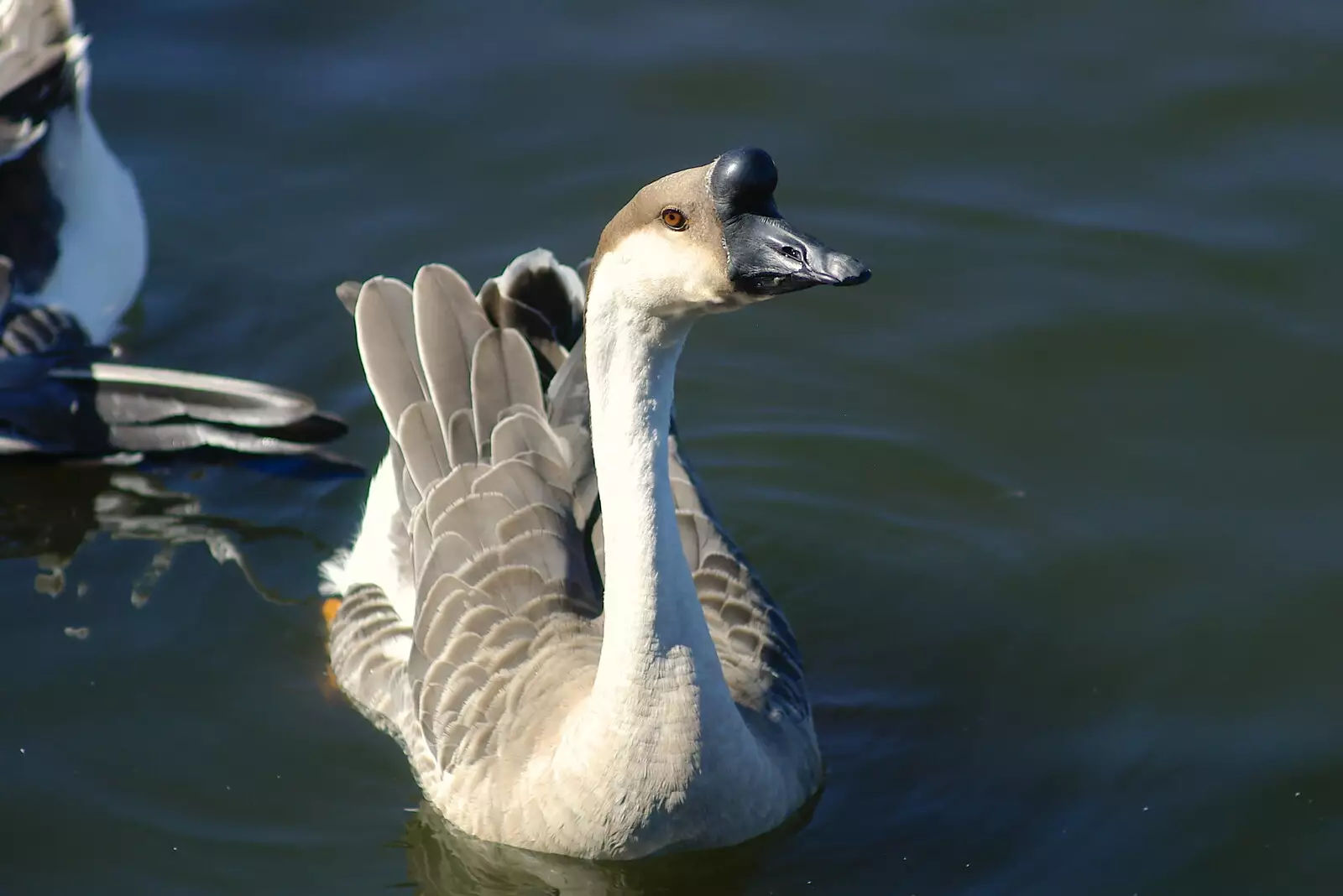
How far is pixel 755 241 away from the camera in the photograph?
3957mm

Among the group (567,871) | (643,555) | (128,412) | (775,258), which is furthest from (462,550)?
(128,412)

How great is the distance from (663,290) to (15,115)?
192 inches

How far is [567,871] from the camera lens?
5.39 meters

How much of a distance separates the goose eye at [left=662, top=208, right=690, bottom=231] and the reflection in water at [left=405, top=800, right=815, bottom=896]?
2.16m

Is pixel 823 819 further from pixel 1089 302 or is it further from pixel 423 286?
pixel 1089 302

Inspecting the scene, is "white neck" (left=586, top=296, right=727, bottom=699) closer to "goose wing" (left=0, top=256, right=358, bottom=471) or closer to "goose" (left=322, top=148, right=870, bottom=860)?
"goose" (left=322, top=148, right=870, bottom=860)

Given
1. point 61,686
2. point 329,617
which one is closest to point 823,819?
point 329,617

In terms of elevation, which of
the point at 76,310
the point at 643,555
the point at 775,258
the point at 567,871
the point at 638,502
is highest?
the point at 775,258

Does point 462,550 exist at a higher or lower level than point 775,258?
lower

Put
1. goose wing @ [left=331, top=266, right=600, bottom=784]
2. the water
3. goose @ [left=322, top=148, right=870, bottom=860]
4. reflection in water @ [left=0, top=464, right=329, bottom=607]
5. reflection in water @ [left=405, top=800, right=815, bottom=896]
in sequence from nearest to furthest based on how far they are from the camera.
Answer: goose @ [left=322, top=148, right=870, bottom=860], reflection in water @ [left=405, top=800, right=815, bottom=896], goose wing @ [left=331, top=266, right=600, bottom=784], the water, reflection in water @ [left=0, top=464, right=329, bottom=607]

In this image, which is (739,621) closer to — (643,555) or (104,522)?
(643,555)

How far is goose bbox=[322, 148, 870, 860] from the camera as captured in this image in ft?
13.7

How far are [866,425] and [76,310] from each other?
3.85m

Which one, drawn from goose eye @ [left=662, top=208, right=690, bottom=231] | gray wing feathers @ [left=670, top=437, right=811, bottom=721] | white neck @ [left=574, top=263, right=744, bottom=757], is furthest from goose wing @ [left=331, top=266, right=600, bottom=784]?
goose eye @ [left=662, top=208, right=690, bottom=231]
